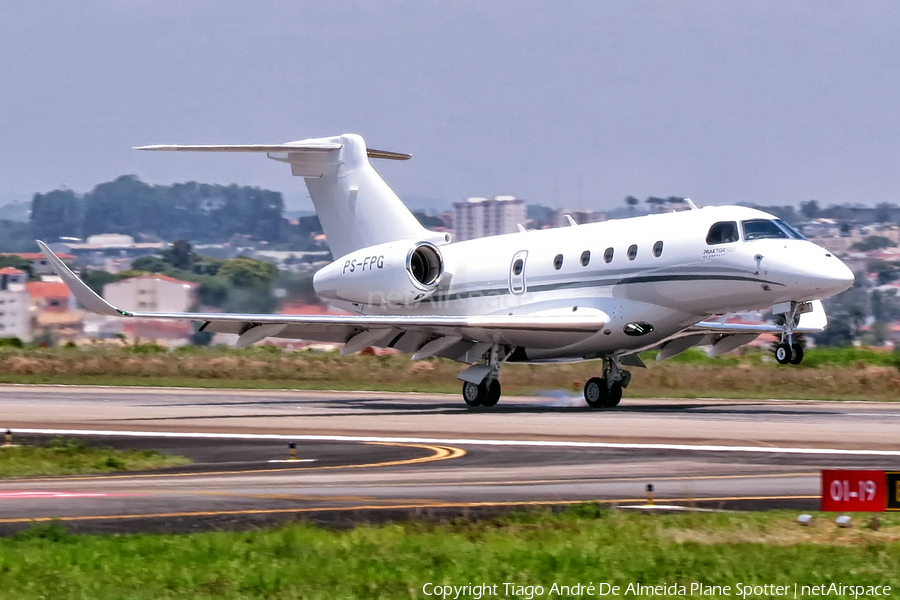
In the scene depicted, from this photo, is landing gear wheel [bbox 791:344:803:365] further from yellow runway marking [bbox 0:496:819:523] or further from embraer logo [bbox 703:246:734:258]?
yellow runway marking [bbox 0:496:819:523]

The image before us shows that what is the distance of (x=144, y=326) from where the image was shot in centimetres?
4394

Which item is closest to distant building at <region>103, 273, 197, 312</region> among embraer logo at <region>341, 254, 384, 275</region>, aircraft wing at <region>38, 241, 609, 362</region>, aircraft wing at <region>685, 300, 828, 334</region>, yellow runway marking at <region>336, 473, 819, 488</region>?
embraer logo at <region>341, 254, 384, 275</region>

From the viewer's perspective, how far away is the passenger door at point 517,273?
31141 millimetres

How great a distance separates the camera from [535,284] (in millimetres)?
30719

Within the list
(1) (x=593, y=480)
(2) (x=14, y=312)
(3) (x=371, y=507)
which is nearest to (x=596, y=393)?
(1) (x=593, y=480)

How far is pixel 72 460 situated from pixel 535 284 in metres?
14.4

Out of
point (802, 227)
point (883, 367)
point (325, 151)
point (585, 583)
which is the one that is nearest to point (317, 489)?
point (585, 583)

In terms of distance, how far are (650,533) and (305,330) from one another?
796 inches

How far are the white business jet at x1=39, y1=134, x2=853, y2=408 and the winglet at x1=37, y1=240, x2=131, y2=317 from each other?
0.04 m

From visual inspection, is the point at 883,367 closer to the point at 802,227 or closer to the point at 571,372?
the point at 571,372

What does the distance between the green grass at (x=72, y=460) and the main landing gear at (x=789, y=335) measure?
1223cm

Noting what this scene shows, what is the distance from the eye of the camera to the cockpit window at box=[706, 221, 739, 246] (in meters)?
27.3

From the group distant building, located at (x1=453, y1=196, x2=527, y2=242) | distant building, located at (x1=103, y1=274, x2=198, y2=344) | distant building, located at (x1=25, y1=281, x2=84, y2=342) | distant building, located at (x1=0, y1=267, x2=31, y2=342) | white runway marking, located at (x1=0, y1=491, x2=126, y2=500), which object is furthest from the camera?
distant building, located at (x1=453, y1=196, x2=527, y2=242)

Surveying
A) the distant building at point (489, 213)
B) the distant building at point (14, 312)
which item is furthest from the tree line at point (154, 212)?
the distant building at point (14, 312)
